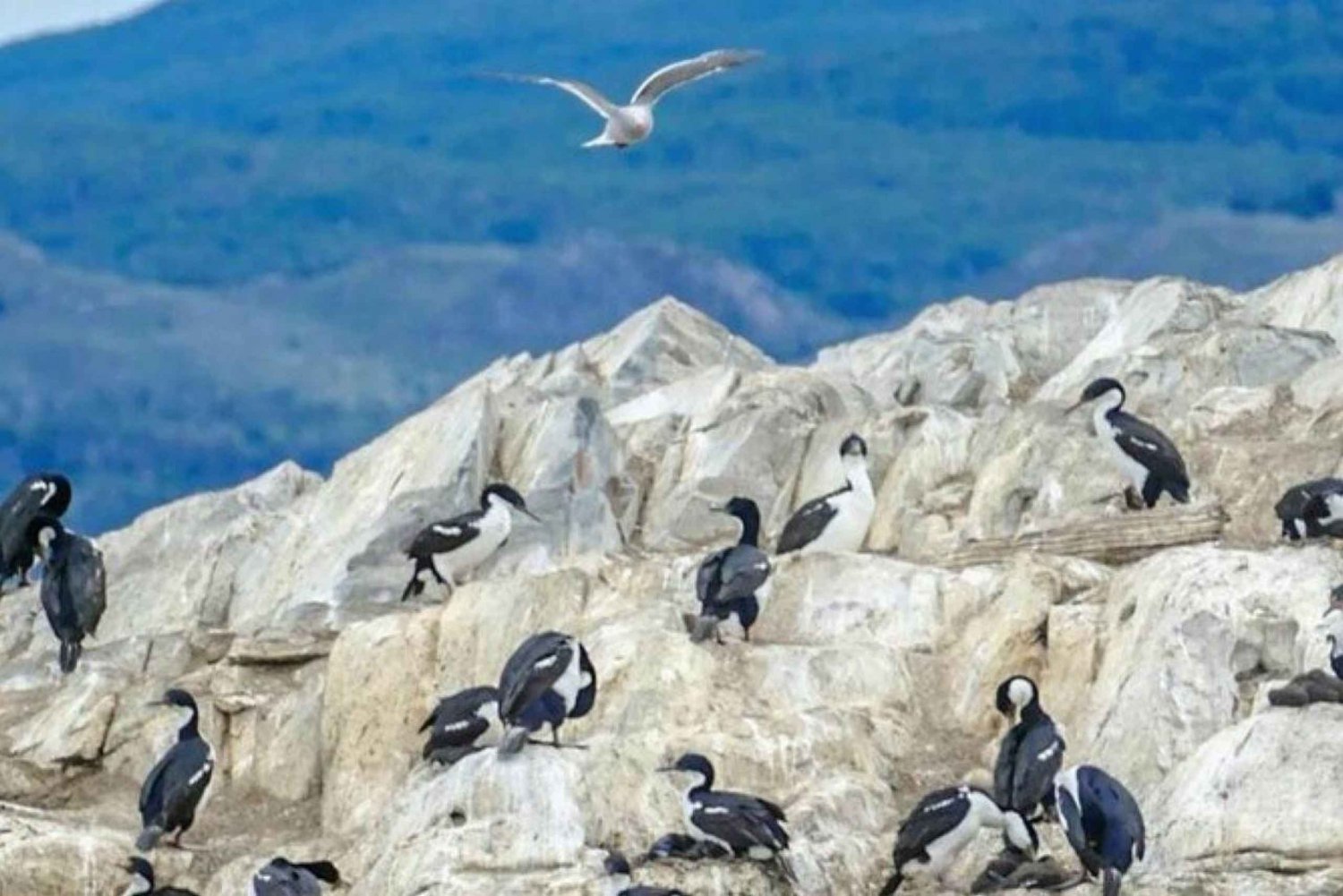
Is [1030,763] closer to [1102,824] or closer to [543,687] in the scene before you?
[1102,824]

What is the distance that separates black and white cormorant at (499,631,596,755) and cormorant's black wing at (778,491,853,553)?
4.83 m

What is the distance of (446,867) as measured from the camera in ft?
106

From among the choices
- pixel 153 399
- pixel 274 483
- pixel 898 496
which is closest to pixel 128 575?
pixel 274 483

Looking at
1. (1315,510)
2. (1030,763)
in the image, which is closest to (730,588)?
(1030,763)

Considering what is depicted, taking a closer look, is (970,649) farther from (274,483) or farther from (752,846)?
(274,483)

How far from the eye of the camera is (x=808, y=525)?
128 feet

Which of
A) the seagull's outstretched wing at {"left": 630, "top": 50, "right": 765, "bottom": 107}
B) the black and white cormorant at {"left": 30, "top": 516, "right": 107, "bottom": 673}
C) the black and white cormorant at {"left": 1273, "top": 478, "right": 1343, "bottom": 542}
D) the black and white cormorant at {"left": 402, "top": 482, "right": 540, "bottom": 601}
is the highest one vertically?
the seagull's outstretched wing at {"left": 630, "top": 50, "right": 765, "bottom": 107}

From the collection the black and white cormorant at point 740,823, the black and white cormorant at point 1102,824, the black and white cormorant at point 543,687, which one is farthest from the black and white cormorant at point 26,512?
the black and white cormorant at point 1102,824

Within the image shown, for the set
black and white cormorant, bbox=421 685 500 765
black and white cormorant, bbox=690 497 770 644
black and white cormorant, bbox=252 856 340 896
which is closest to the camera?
black and white cormorant, bbox=252 856 340 896

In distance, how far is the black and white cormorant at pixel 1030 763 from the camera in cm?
3234

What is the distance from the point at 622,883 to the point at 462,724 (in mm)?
3400

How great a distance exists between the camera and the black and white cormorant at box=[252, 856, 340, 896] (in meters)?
32.8

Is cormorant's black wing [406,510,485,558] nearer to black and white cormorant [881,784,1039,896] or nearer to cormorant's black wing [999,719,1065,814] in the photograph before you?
cormorant's black wing [999,719,1065,814]

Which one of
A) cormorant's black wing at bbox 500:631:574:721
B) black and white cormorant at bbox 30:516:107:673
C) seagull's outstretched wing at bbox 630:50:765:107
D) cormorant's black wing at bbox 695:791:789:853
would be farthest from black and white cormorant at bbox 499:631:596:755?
seagull's outstretched wing at bbox 630:50:765:107
